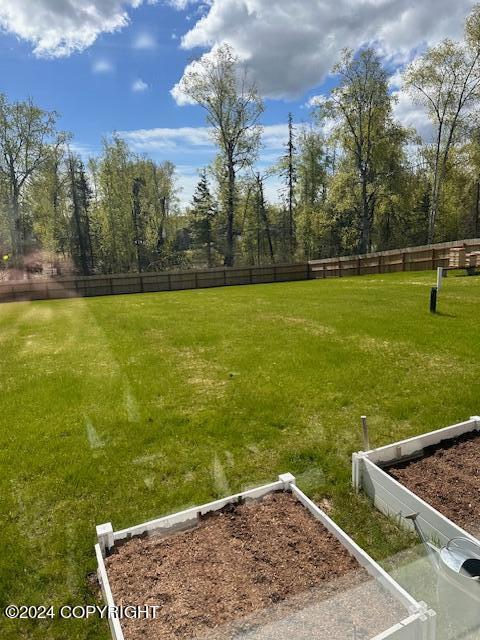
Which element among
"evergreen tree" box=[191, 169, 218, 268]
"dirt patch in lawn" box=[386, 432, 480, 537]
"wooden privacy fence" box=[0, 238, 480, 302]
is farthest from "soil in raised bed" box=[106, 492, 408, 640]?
"evergreen tree" box=[191, 169, 218, 268]

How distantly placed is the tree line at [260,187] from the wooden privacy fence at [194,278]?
3.90 m

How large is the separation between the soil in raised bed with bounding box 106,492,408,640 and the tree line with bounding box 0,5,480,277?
23211mm

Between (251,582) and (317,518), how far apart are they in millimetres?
557

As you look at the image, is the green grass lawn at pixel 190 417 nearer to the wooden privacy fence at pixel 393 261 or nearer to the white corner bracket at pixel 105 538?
the white corner bracket at pixel 105 538

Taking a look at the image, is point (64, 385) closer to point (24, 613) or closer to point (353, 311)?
point (24, 613)

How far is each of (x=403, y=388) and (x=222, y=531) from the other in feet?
9.43

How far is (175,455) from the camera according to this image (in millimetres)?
3209

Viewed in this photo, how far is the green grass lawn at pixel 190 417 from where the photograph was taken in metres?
2.37

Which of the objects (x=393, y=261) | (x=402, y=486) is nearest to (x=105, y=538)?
(x=402, y=486)

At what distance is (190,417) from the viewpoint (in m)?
3.86

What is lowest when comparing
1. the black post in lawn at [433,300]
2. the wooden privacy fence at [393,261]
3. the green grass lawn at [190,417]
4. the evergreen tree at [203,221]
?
the green grass lawn at [190,417]

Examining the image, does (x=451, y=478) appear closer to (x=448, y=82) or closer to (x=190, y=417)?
(x=190, y=417)

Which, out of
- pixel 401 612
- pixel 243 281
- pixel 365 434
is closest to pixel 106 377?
pixel 365 434

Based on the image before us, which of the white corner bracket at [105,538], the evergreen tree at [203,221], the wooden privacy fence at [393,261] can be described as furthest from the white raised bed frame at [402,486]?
the evergreen tree at [203,221]
